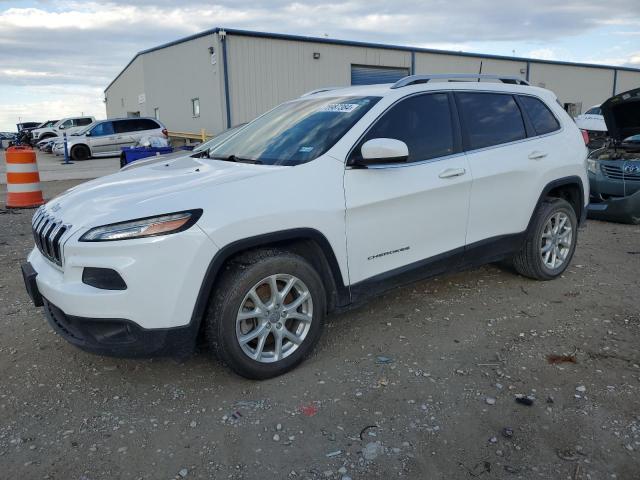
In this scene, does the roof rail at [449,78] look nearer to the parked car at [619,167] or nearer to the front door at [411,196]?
the front door at [411,196]

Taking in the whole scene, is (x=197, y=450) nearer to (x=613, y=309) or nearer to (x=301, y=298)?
(x=301, y=298)

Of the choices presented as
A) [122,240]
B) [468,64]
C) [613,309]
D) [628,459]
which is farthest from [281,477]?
[468,64]

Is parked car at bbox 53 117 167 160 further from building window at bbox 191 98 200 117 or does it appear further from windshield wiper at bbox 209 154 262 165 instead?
windshield wiper at bbox 209 154 262 165

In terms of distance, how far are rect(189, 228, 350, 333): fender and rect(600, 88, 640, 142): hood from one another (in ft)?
19.7

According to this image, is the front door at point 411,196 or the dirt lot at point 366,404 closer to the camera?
the dirt lot at point 366,404

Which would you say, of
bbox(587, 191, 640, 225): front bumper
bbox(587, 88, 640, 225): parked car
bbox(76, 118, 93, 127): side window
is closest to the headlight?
bbox(587, 191, 640, 225): front bumper

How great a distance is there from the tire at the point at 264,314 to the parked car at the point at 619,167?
5.94m

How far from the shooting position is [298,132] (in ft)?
12.6

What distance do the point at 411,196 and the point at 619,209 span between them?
5241 mm

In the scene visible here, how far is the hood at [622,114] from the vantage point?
7.48 m

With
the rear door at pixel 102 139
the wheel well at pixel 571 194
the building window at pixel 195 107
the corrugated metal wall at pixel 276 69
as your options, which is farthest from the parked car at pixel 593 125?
the rear door at pixel 102 139

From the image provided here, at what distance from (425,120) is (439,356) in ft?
5.56

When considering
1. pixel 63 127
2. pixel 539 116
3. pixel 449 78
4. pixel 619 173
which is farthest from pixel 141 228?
pixel 63 127

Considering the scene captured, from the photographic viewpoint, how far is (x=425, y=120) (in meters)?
4.01
